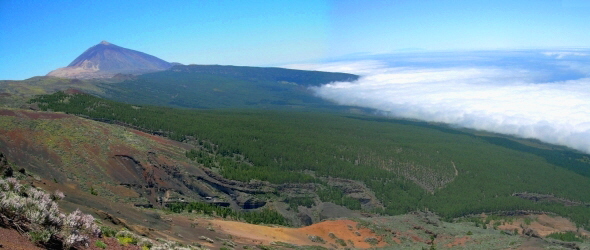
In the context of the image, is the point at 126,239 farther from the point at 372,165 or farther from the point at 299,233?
the point at 372,165

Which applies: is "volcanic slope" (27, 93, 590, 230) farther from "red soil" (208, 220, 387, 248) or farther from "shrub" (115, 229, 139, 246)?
"shrub" (115, 229, 139, 246)

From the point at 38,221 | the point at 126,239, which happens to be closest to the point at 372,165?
the point at 126,239

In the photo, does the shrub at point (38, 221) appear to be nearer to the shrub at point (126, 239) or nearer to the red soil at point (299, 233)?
the shrub at point (126, 239)

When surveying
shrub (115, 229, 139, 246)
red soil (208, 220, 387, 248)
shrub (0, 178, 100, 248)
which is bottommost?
red soil (208, 220, 387, 248)

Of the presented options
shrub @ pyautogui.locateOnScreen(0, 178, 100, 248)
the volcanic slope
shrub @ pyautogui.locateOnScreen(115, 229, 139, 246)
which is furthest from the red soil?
shrub @ pyautogui.locateOnScreen(0, 178, 100, 248)

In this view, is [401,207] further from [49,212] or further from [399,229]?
[49,212]

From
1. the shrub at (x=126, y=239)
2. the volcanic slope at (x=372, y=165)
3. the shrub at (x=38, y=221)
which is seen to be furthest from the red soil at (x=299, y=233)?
the shrub at (x=38, y=221)

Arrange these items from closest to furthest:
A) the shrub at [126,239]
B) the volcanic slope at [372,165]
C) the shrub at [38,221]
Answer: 1. the shrub at [38,221]
2. the shrub at [126,239]
3. the volcanic slope at [372,165]

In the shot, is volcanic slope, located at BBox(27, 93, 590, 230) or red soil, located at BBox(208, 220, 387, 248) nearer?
red soil, located at BBox(208, 220, 387, 248)

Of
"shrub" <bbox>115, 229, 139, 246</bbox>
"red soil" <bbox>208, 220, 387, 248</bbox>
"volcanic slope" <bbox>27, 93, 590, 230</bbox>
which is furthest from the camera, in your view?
"volcanic slope" <bbox>27, 93, 590, 230</bbox>
